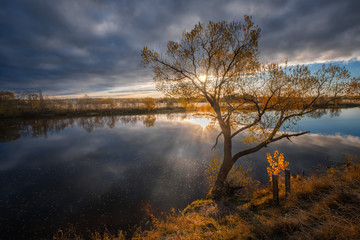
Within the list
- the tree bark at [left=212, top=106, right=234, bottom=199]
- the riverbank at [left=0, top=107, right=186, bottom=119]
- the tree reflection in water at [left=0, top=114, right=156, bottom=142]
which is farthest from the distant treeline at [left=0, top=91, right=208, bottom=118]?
the tree bark at [left=212, top=106, right=234, bottom=199]

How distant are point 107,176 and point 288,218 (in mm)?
17800

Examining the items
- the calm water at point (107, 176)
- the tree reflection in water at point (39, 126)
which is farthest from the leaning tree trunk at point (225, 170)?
the tree reflection in water at point (39, 126)

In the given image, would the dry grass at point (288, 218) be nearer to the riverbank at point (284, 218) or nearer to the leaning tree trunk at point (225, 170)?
the riverbank at point (284, 218)

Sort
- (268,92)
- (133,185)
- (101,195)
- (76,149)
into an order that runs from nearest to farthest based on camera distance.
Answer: (268,92) → (101,195) → (133,185) → (76,149)

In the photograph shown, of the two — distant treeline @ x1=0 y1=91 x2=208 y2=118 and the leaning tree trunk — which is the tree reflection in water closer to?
distant treeline @ x1=0 y1=91 x2=208 y2=118

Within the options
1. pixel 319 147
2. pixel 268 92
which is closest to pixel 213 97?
pixel 268 92

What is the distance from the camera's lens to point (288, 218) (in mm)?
6410

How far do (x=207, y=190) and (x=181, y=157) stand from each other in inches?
342

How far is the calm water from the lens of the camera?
11.3 m

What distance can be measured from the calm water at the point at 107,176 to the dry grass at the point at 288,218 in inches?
134

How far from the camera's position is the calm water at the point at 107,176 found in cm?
1133

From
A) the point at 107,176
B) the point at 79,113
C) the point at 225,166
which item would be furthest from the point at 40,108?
the point at 225,166

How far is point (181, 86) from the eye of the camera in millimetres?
13352

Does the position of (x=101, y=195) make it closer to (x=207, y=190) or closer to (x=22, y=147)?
(x=207, y=190)
